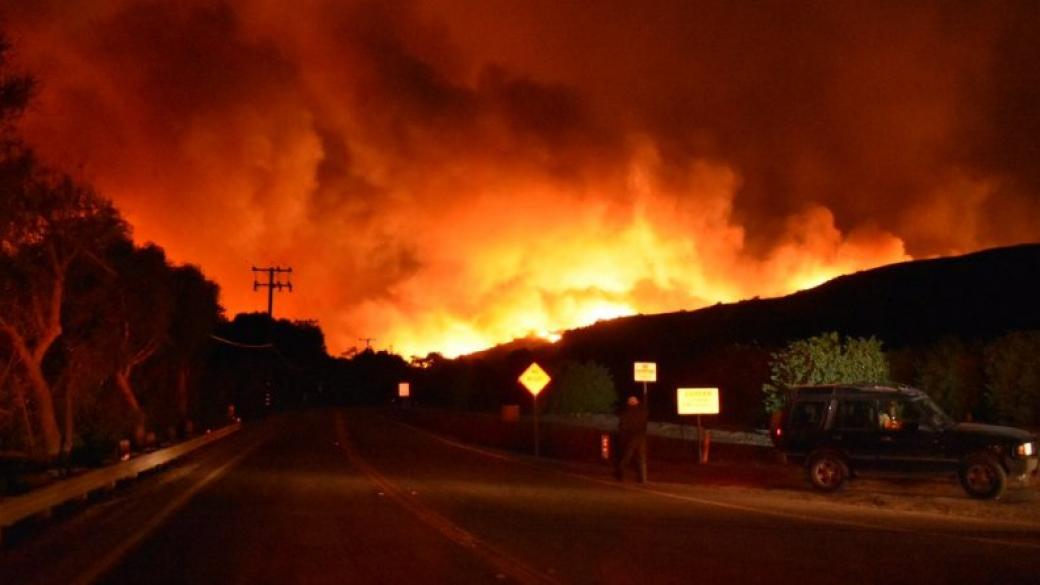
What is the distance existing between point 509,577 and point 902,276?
11559 centimetres

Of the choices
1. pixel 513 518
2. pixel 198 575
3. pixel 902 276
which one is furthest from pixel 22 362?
pixel 902 276

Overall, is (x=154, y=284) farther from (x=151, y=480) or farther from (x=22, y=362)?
(x=151, y=480)

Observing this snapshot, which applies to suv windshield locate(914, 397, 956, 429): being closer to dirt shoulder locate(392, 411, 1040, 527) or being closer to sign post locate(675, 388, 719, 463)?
dirt shoulder locate(392, 411, 1040, 527)

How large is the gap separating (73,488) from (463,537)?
348 inches

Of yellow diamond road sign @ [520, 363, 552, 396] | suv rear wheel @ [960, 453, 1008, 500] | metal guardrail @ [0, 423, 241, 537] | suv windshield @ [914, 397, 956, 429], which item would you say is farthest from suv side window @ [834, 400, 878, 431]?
yellow diamond road sign @ [520, 363, 552, 396]

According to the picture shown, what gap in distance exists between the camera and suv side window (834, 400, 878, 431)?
84.3 feet

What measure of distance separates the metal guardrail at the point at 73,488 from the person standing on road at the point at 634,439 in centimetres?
1161

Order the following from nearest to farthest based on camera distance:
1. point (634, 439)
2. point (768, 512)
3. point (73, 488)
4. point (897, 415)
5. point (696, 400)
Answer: point (768, 512) < point (73, 488) < point (897, 415) < point (634, 439) < point (696, 400)

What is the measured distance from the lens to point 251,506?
73.5ft

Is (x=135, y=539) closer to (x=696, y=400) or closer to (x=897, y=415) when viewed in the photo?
(x=897, y=415)

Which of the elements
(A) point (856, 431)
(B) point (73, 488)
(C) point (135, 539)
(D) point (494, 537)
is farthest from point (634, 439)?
(C) point (135, 539)

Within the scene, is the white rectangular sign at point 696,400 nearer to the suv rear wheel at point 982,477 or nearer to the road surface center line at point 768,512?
the road surface center line at point 768,512

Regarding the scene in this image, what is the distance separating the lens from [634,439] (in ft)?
97.4

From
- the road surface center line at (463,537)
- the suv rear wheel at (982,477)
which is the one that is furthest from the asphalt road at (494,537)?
the suv rear wheel at (982,477)
